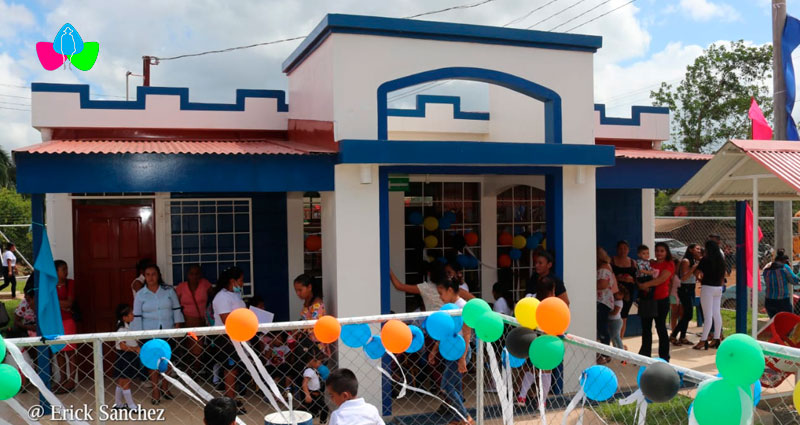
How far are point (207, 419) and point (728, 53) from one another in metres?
25.2

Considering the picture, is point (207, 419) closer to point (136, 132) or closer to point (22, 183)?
point (22, 183)

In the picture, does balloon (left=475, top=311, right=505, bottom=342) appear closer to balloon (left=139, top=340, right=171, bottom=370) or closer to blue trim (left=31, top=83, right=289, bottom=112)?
balloon (left=139, top=340, right=171, bottom=370)

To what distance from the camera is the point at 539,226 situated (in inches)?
412

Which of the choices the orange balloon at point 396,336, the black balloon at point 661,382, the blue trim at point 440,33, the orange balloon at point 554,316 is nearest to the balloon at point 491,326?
the orange balloon at point 396,336

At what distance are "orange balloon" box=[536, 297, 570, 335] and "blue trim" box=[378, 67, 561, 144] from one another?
344 cm

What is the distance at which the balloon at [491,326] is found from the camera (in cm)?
458

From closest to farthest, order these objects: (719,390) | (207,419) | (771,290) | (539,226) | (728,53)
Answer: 1. (719,390)
2. (207,419)
3. (771,290)
4. (539,226)
5. (728,53)

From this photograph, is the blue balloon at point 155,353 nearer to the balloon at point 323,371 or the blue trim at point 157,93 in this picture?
the balloon at point 323,371

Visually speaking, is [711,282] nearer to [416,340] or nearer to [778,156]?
[778,156]

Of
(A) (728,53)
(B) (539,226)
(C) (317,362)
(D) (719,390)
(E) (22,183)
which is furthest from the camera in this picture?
(A) (728,53)

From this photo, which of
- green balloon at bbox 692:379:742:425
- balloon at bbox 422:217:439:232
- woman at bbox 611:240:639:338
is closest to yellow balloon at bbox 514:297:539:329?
green balloon at bbox 692:379:742:425

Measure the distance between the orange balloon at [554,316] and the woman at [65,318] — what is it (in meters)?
5.85

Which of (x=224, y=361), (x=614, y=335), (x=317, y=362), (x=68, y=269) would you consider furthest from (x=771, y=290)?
(x=68, y=269)

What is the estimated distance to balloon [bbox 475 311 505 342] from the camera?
4578 millimetres
